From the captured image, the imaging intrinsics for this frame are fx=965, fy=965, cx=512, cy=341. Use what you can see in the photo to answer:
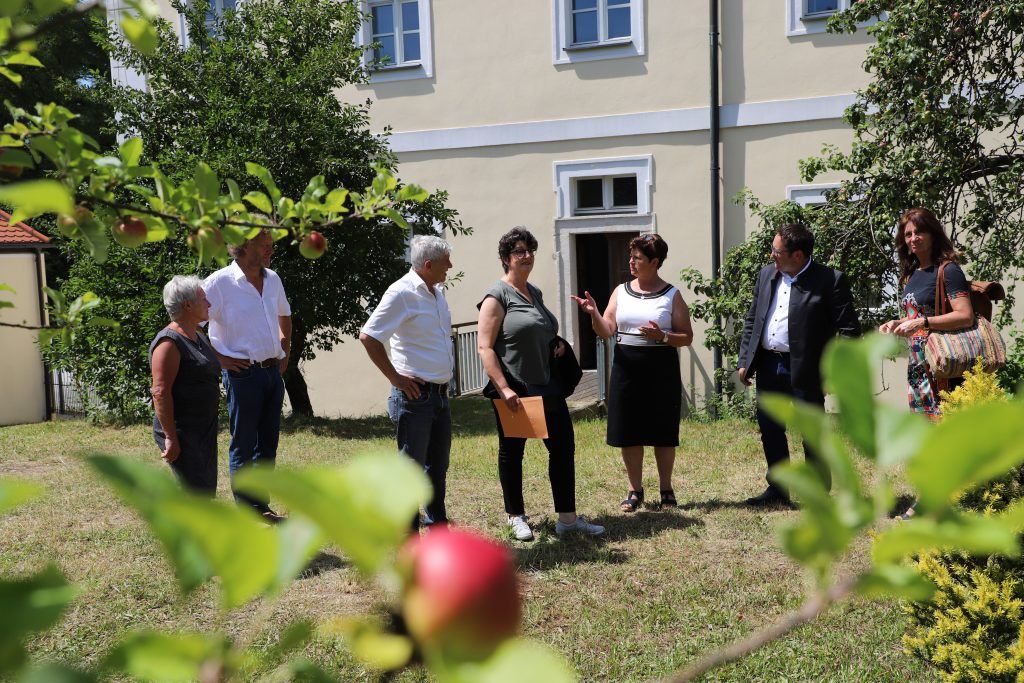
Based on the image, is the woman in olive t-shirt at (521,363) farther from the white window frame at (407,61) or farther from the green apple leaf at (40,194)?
the white window frame at (407,61)

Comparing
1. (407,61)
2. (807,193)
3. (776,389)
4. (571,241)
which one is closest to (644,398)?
(776,389)

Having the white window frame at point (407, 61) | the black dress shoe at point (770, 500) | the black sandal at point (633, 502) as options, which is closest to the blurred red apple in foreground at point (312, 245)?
the black sandal at point (633, 502)

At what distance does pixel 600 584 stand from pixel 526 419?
917 mm

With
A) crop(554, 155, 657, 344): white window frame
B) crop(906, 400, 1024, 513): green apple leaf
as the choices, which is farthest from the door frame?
crop(906, 400, 1024, 513): green apple leaf

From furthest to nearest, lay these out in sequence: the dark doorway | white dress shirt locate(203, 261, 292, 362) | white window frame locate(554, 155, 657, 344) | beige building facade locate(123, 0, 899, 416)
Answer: the dark doorway < white window frame locate(554, 155, 657, 344) < beige building facade locate(123, 0, 899, 416) < white dress shirt locate(203, 261, 292, 362)

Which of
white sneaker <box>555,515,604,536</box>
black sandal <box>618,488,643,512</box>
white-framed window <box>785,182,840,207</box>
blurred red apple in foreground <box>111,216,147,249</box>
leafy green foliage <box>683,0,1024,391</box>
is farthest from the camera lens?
white-framed window <box>785,182,840,207</box>

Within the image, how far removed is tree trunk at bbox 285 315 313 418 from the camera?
9.80 metres

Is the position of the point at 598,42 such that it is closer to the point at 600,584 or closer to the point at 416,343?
the point at 416,343

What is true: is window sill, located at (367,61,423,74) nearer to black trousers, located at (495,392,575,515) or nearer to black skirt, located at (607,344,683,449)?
black skirt, located at (607,344,683,449)

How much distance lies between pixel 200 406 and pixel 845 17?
5.35 m

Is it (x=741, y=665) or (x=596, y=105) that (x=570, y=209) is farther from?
(x=741, y=665)

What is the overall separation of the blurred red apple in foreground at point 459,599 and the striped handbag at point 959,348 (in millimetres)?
4874

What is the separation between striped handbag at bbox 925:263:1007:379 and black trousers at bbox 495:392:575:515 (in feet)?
6.13

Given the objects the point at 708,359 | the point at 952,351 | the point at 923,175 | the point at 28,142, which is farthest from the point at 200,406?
the point at 708,359
